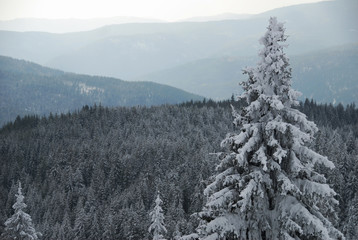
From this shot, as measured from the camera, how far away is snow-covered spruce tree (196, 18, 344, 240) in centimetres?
1297

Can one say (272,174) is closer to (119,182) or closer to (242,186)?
(242,186)

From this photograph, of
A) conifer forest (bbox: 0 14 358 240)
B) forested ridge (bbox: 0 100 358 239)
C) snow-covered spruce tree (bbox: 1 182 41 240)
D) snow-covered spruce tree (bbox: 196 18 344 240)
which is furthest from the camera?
forested ridge (bbox: 0 100 358 239)

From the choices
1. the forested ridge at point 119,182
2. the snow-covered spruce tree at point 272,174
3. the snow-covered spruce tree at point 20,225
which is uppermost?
the snow-covered spruce tree at point 272,174

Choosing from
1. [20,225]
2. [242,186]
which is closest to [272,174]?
[242,186]

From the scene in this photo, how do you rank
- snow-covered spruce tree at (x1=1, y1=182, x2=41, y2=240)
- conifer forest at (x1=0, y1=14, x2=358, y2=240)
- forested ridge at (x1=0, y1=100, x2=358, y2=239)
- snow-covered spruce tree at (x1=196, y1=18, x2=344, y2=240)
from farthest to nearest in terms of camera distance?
1. forested ridge at (x1=0, y1=100, x2=358, y2=239)
2. snow-covered spruce tree at (x1=1, y1=182, x2=41, y2=240)
3. conifer forest at (x1=0, y1=14, x2=358, y2=240)
4. snow-covered spruce tree at (x1=196, y1=18, x2=344, y2=240)

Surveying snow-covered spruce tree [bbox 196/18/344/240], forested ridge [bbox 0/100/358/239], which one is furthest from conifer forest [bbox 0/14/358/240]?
forested ridge [bbox 0/100/358/239]

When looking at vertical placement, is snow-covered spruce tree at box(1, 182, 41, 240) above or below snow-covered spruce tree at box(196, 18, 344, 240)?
below

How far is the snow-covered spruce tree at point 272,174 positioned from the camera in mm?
12969

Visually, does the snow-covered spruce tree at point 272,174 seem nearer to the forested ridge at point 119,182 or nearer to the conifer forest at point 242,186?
the conifer forest at point 242,186

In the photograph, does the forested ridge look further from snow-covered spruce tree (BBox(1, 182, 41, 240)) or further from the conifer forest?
snow-covered spruce tree (BBox(1, 182, 41, 240))

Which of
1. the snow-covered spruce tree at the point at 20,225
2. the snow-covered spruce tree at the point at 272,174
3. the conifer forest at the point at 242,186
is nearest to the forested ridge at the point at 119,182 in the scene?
the conifer forest at the point at 242,186

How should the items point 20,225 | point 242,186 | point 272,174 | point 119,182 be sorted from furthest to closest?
point 119,182
point 20,225
point 272,174
point 242,186

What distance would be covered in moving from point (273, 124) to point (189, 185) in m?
118

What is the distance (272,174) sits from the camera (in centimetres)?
1376
